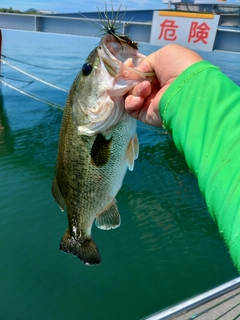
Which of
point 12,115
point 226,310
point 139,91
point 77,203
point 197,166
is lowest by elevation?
point 12,115

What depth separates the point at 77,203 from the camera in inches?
76.6

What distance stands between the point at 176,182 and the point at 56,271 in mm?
3104

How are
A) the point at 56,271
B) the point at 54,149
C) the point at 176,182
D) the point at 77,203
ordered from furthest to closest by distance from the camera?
the point at 54,149 < the point at 176,182 < the point at 56,271 < the point at 77,203

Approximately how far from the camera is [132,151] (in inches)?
70.2

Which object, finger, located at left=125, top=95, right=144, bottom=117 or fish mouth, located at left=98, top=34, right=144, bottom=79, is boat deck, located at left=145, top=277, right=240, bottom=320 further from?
fish mouth, located at left=98, top=34, right=144, bottom=79

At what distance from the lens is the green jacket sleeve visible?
114 centimetres

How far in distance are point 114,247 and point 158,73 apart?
3150 millimetres

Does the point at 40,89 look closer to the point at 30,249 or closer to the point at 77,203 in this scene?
the point at 30,249

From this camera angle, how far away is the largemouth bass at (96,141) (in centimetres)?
154

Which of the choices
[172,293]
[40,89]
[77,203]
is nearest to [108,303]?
[172,293]

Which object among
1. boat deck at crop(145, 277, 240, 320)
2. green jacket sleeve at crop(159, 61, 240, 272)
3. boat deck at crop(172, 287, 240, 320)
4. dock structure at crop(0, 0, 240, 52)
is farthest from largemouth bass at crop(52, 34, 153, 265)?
dock structure at crop(0, 0, 240, 52)

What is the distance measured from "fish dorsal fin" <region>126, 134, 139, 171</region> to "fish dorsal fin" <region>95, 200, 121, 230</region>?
32 centimetres

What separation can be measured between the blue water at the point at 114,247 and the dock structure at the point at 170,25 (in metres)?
2.46

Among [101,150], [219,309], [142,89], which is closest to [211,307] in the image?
[219,309]
